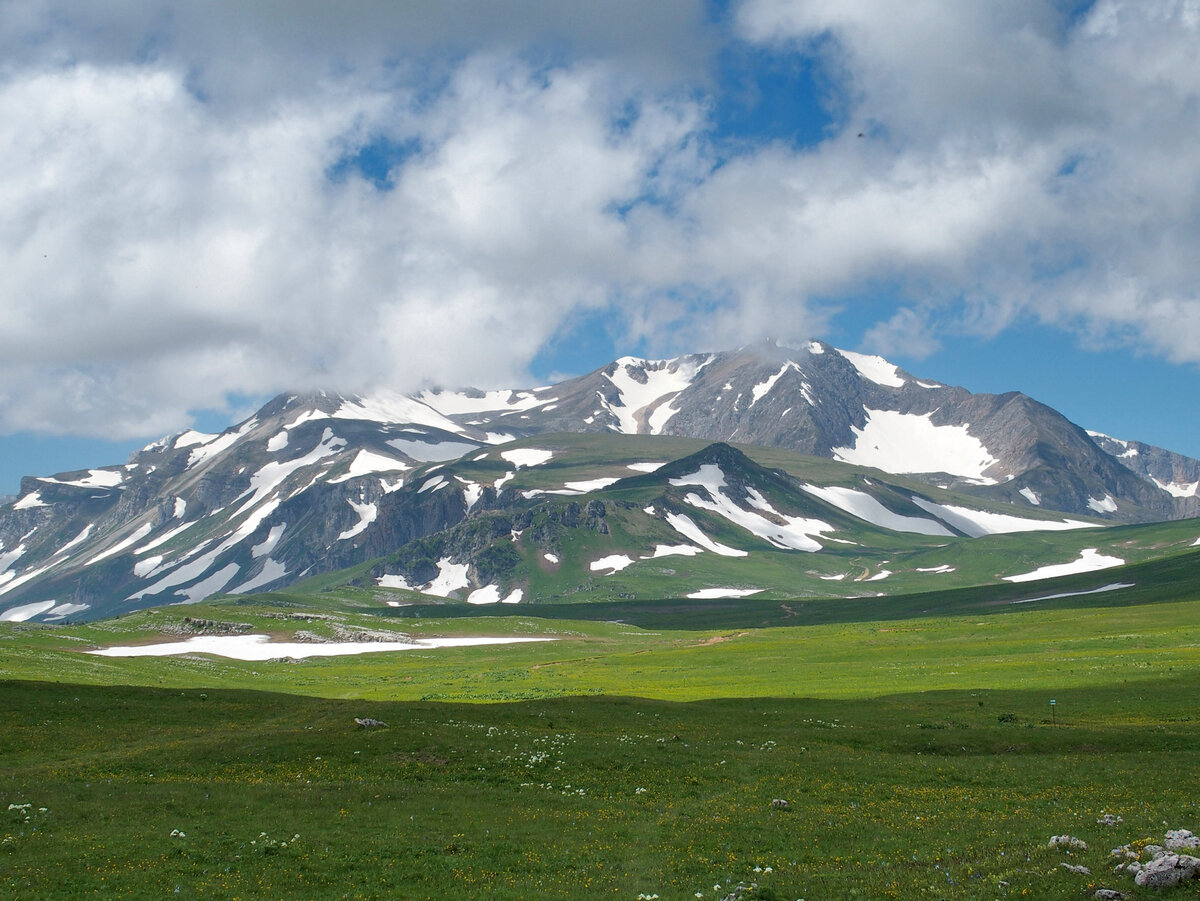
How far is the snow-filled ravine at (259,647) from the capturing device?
139 meters

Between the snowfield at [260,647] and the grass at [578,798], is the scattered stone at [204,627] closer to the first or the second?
the snowfield at [260,647]

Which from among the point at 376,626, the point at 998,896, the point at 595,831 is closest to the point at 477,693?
the point at 595,831

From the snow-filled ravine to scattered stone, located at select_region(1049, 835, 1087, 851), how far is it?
128m

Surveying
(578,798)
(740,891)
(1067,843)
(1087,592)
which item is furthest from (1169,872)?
(1087,592)

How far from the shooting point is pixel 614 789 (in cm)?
3784

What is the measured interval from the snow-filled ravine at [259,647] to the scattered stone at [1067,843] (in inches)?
5039

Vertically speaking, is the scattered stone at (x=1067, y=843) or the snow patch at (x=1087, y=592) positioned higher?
the scattered stone at (x=1067, y=843)

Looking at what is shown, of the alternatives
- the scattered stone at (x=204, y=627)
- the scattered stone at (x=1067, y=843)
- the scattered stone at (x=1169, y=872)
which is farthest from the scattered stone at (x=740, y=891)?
the scattered stone at (x=204, y=627)

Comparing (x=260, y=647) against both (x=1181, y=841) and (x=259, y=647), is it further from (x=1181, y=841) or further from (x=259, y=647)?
(x=1181, y=841)

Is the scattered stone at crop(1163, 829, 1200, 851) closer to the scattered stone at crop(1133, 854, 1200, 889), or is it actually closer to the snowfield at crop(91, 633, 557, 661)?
the scattered stone at crop(1133, 854, 1200, 889)

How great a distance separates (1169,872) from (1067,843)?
4696 millimetres

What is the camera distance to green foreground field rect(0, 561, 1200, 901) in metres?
25.6

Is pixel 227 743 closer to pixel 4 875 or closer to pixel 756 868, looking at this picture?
pixel 4 875

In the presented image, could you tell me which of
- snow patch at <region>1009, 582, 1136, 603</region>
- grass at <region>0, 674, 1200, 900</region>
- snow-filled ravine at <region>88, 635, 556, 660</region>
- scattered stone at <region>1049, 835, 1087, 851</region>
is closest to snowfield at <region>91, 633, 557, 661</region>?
snow-filled ravine at <region>88, 635, 556, 660</region>
